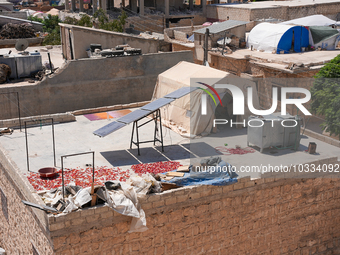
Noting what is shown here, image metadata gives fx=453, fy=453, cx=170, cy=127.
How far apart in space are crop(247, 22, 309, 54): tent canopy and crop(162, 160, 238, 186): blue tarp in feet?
63.2

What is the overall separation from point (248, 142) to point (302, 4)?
34128mm

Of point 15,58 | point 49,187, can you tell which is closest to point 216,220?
point 49,187

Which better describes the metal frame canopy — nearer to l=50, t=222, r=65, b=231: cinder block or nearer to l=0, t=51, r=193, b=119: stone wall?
l=50, t=222, r=65, b=231: cinder block

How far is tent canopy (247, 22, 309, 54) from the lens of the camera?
97.4 feet

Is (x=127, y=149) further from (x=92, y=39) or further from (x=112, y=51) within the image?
(x=92, y=39)

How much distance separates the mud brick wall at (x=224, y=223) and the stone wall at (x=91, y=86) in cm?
1048

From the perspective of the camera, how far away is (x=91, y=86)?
20703 mm

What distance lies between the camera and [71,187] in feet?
36.5

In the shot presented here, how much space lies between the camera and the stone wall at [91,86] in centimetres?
1978

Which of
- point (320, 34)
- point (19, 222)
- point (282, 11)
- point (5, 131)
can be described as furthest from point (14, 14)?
point (19, 222)

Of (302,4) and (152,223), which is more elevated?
(302,4)

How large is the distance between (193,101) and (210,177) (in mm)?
5002

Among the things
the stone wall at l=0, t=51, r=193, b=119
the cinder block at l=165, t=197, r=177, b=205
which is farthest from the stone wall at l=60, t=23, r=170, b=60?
the cinder block at l=165, t=197, r=177, b=205

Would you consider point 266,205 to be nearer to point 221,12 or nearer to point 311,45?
point 311,45
